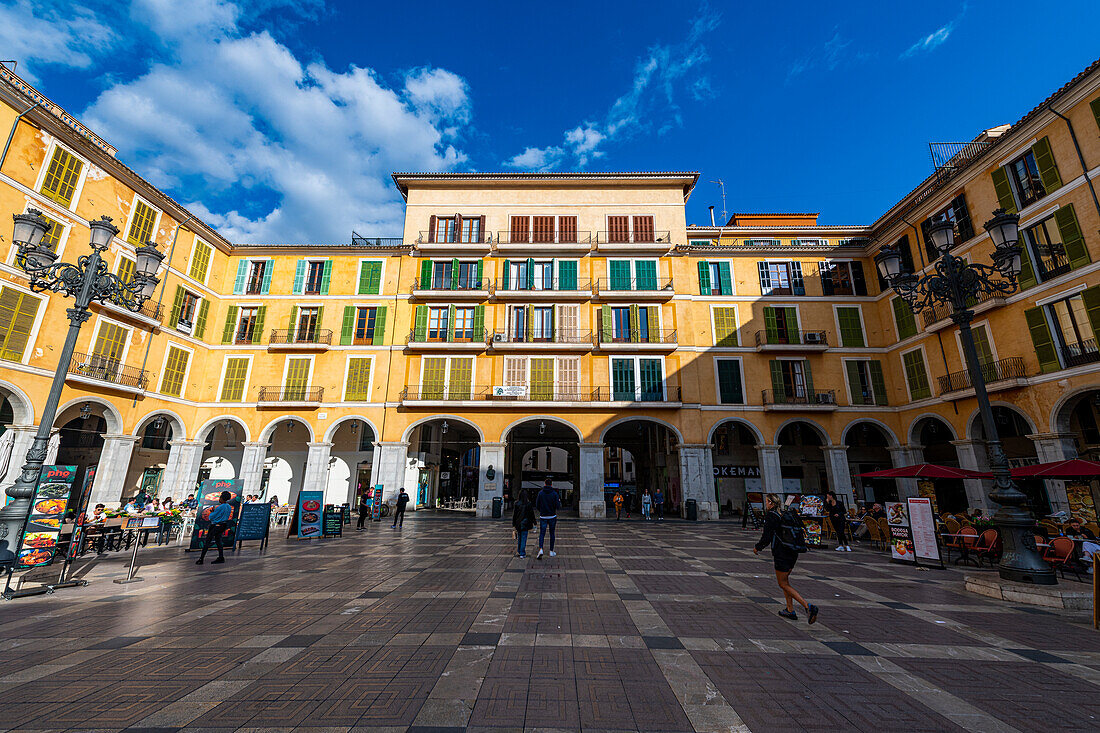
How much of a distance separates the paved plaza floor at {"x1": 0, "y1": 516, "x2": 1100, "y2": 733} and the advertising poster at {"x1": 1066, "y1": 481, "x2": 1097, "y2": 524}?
11295 millimetres

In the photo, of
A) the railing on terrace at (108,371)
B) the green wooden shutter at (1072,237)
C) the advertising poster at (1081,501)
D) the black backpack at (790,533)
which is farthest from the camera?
the railing on terrace at (108,371)

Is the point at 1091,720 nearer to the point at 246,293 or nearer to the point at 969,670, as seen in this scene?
the point at 969,670

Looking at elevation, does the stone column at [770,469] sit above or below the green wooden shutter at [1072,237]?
below

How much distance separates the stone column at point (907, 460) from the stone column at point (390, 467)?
84.1 ft

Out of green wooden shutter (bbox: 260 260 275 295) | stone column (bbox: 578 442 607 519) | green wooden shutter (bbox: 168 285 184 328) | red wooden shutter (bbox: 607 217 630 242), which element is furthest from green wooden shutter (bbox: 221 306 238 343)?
red wooden shutter (bbox: 607 217 630 242)

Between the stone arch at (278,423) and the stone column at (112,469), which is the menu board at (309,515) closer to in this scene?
the stone arch at (278,423)

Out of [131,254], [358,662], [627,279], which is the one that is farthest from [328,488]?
[358,662]

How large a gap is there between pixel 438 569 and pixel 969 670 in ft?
27.3

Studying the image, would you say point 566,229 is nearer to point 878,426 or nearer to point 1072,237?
point 878,426

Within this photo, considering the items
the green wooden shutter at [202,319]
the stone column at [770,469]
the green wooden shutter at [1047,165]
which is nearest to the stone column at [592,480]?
the stone column at [770,469]

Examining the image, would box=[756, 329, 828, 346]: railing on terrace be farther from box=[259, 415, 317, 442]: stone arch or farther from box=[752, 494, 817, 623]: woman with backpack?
box=[259, 415, 317, 442]: stone arch

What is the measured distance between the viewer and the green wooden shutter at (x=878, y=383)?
23906 millimetres

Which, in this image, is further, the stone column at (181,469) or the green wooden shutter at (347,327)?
A: the green wooden shutter at (347,327)

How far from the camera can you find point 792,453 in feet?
87.8
